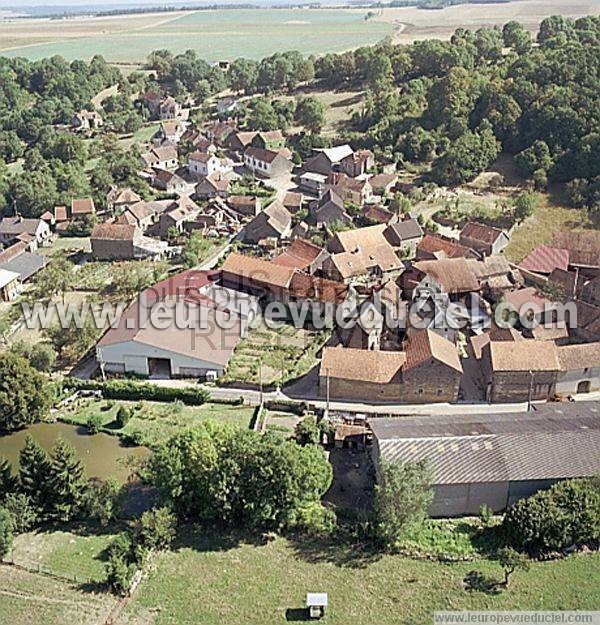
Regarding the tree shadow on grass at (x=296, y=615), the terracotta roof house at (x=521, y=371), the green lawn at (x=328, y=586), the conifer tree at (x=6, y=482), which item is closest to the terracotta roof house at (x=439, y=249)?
the terracotta roof house at (x=521, y=371)

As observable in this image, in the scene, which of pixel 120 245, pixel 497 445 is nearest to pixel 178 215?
pixel 120 245

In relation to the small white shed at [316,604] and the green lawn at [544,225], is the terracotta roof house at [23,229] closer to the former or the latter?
the green lawn at [544,225]

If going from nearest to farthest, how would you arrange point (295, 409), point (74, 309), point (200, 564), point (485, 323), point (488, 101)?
point (200, 564) → point (295, 409) → point (485, 323) → point (74, 309) → point (488, 101)

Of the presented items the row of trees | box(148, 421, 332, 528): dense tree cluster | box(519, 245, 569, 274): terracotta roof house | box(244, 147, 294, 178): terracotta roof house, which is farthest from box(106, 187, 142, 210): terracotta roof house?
box(148, 421, 332, 528): dense tree cluster

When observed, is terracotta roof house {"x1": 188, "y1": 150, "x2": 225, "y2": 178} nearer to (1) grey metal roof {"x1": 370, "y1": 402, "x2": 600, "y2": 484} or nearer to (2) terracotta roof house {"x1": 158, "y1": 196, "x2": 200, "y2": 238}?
(2) terracotta roof house {"x1": 158, "y1": 196, "x2": 200, "y2": 238}

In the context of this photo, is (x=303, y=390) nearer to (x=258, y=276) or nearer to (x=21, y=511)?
(x=258, y=276)

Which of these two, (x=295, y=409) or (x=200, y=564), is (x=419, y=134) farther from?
(x=200, y=564)

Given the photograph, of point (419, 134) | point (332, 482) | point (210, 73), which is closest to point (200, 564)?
point (332, 482)
